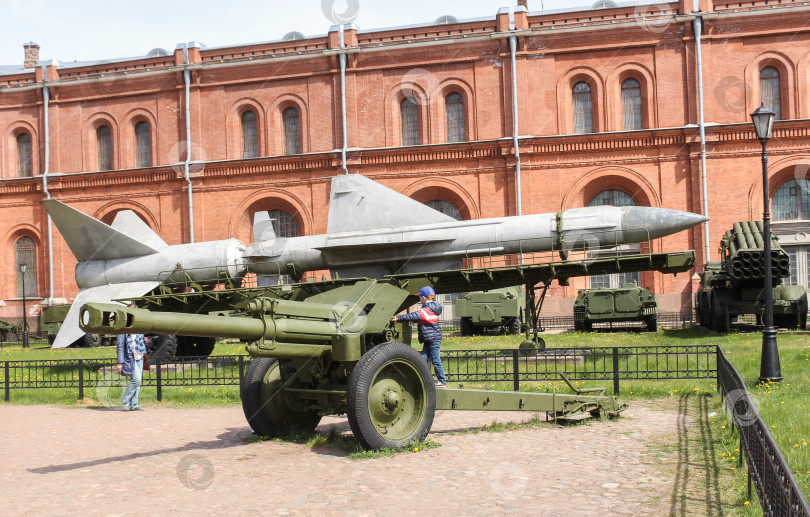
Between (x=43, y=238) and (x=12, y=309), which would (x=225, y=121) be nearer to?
(x=43, y=238)

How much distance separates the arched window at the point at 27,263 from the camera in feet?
114

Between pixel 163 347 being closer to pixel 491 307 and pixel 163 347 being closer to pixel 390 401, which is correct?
pixel 491 307

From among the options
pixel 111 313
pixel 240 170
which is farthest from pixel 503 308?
pixel 111 313

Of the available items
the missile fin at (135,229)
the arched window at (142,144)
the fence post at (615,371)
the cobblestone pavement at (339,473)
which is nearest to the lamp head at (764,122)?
the fence post at (615,371)

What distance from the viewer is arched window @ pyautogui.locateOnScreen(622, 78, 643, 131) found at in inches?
1196

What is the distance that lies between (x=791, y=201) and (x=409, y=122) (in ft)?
48.1

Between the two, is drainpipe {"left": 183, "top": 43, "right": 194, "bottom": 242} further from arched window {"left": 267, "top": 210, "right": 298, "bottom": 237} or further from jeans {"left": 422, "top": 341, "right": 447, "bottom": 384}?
jeans {"left": 422, "top": 341, "right": 447, "bottom": 384}

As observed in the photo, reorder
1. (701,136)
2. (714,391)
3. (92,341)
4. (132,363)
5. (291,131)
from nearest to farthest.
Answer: (714,391) < (132,363) < (92,341) < (701,136) < (291,131)

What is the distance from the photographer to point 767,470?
5098mm

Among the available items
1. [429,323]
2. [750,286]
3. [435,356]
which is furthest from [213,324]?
[750,286]

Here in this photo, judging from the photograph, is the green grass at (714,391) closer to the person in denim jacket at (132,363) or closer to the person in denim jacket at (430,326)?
the person in denim jacket at (132,363)

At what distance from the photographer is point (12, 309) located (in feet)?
113

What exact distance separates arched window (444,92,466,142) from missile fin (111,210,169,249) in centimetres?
1424

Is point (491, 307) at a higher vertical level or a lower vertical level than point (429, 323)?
lower
